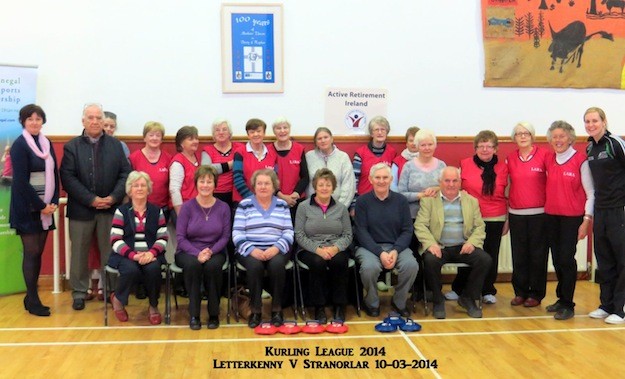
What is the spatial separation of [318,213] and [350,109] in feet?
4.64

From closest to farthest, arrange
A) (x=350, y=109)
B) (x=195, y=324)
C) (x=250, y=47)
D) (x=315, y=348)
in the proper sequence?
(x=315, y=348) < (x=195, y=324) < (x=250, y=47) < (x=350, y=109)

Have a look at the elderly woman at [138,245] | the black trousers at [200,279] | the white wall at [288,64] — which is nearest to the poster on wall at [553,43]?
the white wall at [288,64]

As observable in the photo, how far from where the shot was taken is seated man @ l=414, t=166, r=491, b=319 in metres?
4.27

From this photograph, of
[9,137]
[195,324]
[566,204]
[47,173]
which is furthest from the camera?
[9,137]

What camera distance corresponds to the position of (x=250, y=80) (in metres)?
5.19

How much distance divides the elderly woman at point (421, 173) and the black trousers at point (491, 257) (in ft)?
1.80

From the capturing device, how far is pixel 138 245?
4.12 meters

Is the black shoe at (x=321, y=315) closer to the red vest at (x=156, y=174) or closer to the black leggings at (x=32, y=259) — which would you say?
the red vest at (x=156, y=174)

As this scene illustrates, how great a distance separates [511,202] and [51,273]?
12.9ft

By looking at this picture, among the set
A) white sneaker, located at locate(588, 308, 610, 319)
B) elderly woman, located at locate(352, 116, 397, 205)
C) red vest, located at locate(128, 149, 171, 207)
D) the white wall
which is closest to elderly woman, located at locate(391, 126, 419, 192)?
elderly woman, located at locate(352, 116, 397, 205)

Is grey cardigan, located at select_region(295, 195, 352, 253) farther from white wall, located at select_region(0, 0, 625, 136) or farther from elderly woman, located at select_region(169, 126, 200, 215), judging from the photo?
white wall, located at select_region(0, 0, 625, 136)

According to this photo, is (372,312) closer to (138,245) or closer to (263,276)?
(263,276)

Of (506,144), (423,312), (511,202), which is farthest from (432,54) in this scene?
(423,312)

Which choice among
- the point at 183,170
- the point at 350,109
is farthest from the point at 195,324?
the point at 350,109
